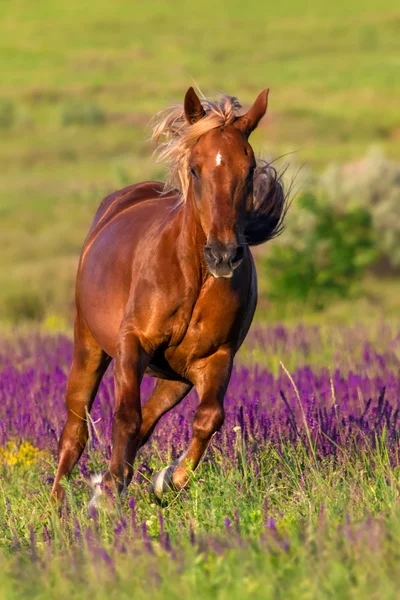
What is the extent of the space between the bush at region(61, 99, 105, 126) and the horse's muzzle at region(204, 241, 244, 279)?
46423 mm

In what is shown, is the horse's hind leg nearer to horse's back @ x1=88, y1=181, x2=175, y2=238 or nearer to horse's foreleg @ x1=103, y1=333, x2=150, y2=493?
horse's back @ x1=88, y1=181, x2=175, y2=238

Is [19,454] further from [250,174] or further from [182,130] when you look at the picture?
[250,174]

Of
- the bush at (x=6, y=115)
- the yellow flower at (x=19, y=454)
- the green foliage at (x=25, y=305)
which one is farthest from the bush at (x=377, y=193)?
the bush at (x=6, y=115)

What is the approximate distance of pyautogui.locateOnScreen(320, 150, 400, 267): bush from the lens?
2306 centimetres

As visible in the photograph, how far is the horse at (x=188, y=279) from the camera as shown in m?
5.29

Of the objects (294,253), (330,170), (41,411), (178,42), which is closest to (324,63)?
(178,42)

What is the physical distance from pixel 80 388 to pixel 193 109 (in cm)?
185

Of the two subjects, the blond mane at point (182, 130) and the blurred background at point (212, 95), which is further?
the blurred background at point (212, 95)

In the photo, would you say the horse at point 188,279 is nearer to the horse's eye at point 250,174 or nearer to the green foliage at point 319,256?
the horse's eye at point 250,174

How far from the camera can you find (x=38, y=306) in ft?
60.2

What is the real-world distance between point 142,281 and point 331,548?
95.0 inches

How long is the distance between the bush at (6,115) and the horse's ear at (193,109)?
45.5 m

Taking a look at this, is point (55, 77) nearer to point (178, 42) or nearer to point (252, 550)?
point (178, 42)

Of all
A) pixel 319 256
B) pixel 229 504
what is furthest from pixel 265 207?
pixel 319 256
